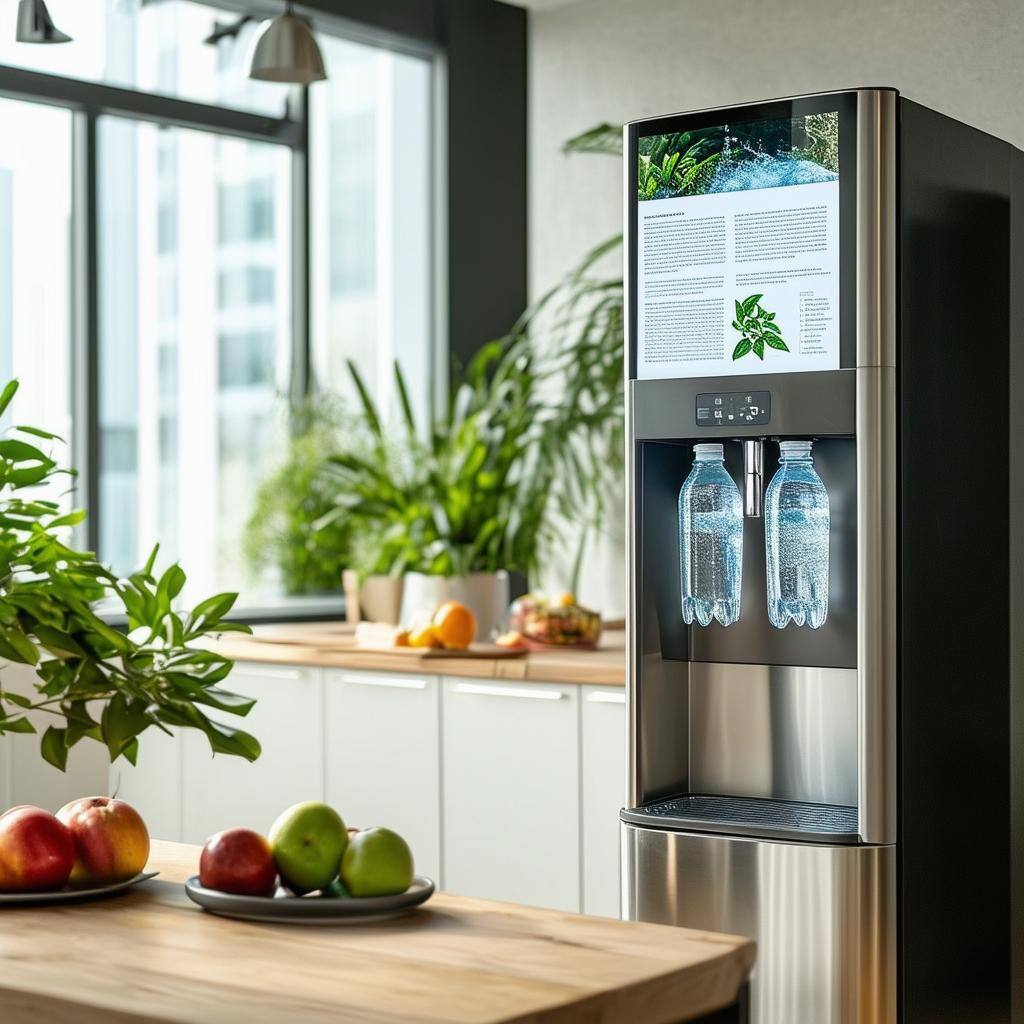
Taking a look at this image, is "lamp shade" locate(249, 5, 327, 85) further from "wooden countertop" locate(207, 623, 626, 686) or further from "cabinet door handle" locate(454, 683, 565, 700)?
"cabinet door handle" locate(454, 683, 565, 700)

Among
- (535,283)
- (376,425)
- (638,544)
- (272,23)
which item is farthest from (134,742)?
(535,283)

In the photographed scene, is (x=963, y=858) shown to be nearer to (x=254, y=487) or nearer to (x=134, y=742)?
(x=134, y=742)

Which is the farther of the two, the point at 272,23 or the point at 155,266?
the point at 155,266

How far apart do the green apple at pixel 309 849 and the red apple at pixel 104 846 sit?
7.4 inches

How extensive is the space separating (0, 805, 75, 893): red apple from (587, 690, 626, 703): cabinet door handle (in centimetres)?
195

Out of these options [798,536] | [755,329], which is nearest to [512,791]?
[798,536]

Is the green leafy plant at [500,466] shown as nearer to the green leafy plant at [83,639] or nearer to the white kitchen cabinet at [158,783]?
the white kitchen cabinet at [158,783]

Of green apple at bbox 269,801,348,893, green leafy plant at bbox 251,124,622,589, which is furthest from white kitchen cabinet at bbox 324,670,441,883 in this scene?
green apple at bbox 269,801,348,893

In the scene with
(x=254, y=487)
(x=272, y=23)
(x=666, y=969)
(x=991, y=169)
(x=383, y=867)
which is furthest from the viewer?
(x=254, y=487)

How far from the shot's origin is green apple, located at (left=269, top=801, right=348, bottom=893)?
68.0 inches

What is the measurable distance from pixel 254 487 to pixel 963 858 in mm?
2740

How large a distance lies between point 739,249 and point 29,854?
147 cm

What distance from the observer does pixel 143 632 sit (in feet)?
15.3

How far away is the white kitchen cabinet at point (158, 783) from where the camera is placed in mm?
4441
